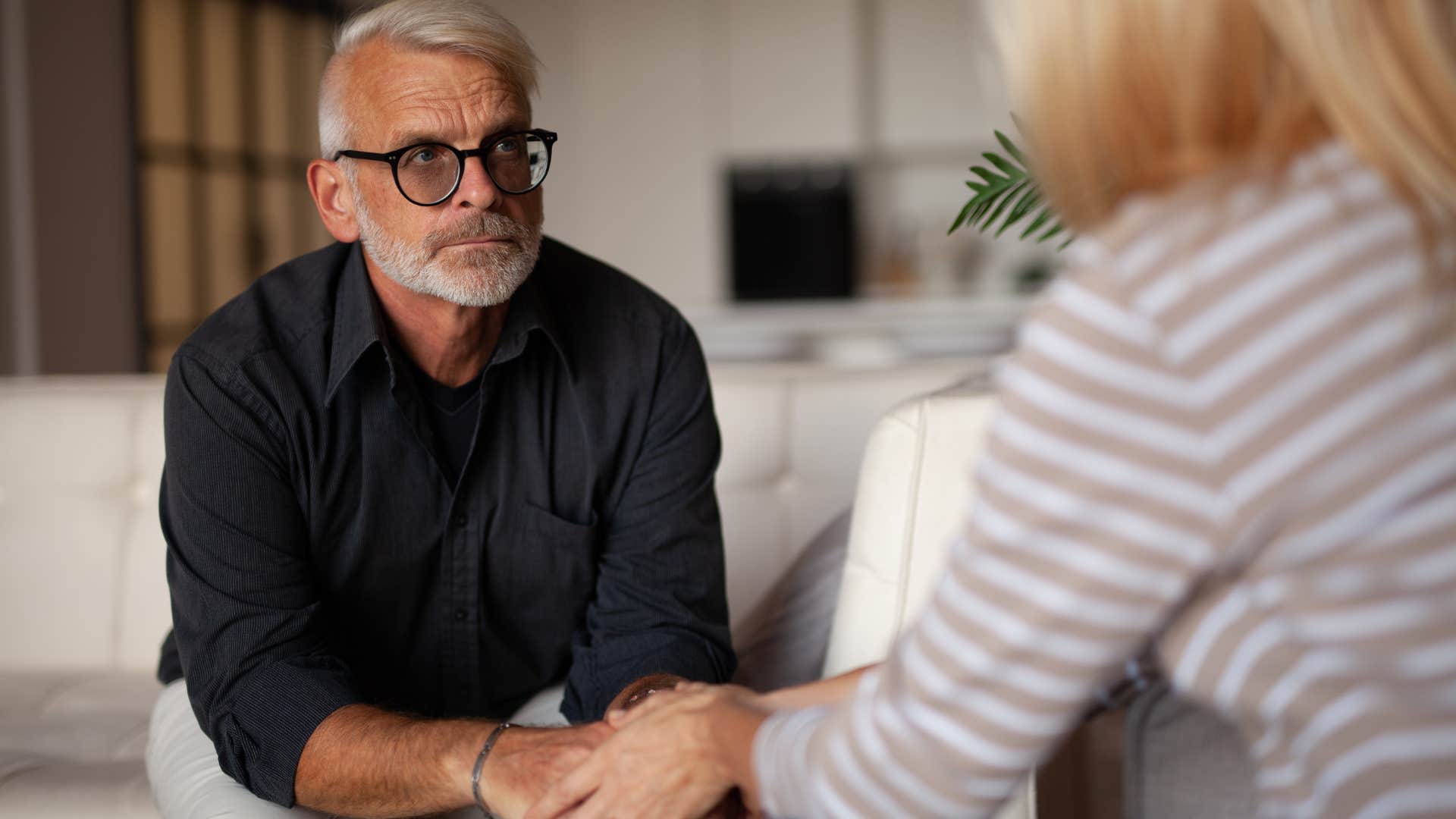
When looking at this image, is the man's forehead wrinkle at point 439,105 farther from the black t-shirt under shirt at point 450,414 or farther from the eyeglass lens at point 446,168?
the black t-shirt under shirt at point 450,414

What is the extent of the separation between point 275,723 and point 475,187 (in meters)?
0.63

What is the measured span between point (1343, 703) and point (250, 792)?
1.10 metres

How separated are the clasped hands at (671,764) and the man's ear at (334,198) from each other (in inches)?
29.3

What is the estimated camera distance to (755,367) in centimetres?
220

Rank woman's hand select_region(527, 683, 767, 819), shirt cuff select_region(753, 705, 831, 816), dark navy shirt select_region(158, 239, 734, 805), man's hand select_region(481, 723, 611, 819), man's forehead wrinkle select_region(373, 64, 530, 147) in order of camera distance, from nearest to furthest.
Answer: shirt cuff select_region(753, 705, 831, 816), woman's hand select_region(527, 683, 767, 819), man's hand select_region(481, 723, 611, 819), dark navy shirt select_region(158, 239, 734, 805), man's forehead wrinkle select_region(373, 64, 530, 147)

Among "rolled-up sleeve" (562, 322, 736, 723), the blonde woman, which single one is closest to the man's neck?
"rolled-up sleeve" (562, 322, 736, 723)

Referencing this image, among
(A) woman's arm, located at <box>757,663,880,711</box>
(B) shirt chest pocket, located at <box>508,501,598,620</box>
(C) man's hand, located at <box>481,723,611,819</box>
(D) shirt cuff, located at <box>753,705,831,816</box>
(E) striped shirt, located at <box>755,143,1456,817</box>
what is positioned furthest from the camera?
(B) shirt chest pocket, located at <box>508,501,598,620</box>

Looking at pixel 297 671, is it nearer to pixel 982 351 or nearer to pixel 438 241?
pixel 438 241

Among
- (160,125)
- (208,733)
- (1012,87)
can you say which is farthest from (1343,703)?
(160,125)

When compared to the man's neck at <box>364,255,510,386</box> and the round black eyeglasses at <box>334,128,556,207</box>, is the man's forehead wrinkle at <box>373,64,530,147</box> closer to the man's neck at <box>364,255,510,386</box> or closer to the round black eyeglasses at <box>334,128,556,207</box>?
the round black eyeglasses at <box>334,128,556,207</box>

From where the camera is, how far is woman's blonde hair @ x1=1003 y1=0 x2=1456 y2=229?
669mm

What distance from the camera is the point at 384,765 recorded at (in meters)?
1.29

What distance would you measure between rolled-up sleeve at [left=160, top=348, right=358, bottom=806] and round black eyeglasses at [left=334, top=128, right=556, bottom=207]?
29 centimetres

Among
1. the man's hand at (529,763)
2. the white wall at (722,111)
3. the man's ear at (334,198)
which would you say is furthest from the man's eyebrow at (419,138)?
the white wall at (722,111)
